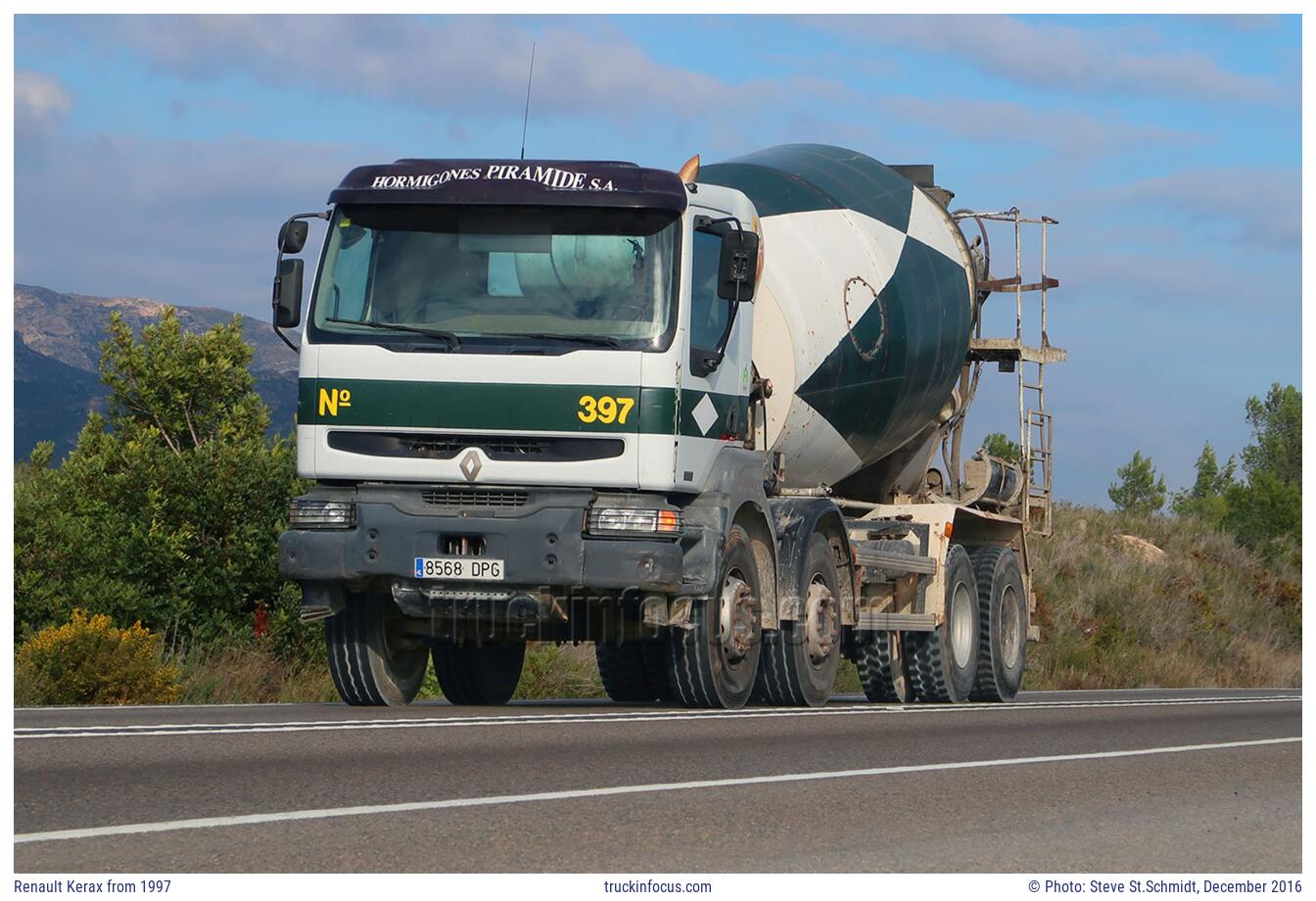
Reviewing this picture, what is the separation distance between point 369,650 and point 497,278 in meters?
2.68

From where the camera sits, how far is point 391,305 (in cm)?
1213

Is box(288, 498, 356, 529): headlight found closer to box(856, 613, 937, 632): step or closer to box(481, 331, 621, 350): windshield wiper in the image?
box(481, 331, 621, 350): windshield wiper

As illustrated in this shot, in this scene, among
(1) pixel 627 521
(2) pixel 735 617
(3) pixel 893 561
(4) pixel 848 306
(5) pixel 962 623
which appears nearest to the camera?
(1) pixel 627 521

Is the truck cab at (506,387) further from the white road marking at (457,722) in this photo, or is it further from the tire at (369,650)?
the white road marking at (457,722)

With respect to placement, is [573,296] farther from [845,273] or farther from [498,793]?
[498,793]

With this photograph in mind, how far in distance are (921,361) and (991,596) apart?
2592 millimetres

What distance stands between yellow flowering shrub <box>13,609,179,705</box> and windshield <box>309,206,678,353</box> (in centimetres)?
503

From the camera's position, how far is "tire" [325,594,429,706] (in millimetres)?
13023

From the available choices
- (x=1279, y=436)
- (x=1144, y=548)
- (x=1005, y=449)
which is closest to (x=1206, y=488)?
(x=1279, y=436)

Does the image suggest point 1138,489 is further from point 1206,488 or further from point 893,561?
point 893,561

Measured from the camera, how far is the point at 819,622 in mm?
14102

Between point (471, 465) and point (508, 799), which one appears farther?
point (471, 465)
